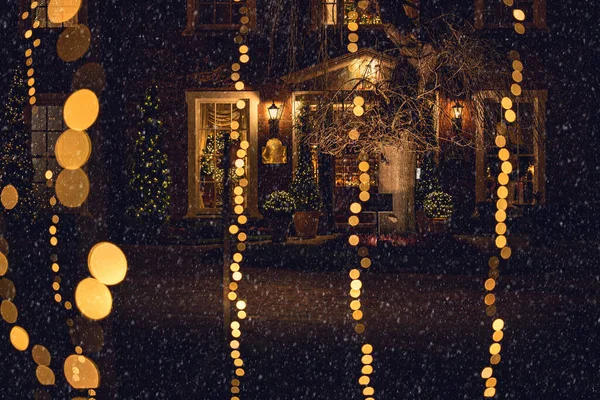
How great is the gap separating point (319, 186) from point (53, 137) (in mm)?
4966

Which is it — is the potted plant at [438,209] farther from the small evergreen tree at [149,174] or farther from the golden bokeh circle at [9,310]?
the golden bokeh circle at [9,310]

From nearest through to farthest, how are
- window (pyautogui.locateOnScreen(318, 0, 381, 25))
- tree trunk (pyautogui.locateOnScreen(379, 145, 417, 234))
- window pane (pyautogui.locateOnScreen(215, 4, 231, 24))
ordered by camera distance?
window (pyautogui.locateOnScreen(318, 0, 381, 25))
tree trunk (pyautogui.locateOnScreen(379, 145, 417, 234))
window pane (pyautogui.locateOnScreen(215, 4, 231, 24))

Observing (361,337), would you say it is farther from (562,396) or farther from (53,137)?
(53,137)

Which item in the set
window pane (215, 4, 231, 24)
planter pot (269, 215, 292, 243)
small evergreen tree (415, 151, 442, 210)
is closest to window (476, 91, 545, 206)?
small evergreen tree (415, 151, 442, 210)

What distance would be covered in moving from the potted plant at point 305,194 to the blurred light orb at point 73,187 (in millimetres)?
10949

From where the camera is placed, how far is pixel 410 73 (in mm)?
10641

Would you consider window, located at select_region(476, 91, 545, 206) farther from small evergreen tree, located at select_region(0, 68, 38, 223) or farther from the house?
small evergreen tree, located at select_region(0, 68, 38, 223)

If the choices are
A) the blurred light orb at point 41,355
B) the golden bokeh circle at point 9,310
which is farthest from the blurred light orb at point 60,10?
the blurred light orb at point 41,355

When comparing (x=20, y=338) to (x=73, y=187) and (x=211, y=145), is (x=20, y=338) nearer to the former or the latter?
(x=73, y=187)

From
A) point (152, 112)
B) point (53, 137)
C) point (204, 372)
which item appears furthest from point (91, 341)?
point (53, 137)

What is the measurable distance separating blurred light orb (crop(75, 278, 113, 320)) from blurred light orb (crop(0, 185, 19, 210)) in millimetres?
287

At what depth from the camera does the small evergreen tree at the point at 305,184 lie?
1301 cm

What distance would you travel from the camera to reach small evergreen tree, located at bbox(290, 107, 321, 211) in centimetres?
1301

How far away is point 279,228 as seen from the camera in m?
12.6
